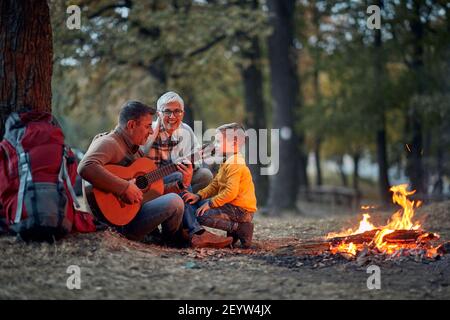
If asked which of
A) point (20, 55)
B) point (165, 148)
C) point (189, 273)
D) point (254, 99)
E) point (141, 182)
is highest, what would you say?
point (254, 99)

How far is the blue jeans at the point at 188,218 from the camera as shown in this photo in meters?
7.02

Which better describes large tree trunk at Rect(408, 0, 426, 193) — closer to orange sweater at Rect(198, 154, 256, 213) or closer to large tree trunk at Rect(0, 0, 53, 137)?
orange sweater at Rect(198, 154, 256, 213)

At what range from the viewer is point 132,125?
662 cm

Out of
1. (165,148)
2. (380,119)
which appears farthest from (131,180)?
(380,119)

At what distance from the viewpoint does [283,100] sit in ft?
53.5

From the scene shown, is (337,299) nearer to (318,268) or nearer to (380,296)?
(380,296)

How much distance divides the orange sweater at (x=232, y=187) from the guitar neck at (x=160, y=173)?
20.2 inches

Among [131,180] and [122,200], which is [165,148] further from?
[122,200]

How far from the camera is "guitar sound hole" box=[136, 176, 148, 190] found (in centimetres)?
675

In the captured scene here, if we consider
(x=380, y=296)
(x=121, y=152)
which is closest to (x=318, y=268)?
(x=380, y=296)

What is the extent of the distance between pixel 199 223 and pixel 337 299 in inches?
101

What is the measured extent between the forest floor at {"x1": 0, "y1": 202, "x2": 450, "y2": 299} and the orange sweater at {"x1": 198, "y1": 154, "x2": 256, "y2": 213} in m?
0.60

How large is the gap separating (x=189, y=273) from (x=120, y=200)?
1308mm

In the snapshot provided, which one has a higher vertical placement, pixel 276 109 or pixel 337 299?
pixel 276 109
